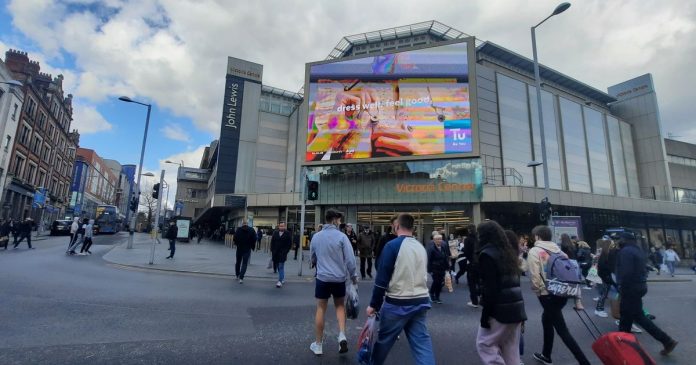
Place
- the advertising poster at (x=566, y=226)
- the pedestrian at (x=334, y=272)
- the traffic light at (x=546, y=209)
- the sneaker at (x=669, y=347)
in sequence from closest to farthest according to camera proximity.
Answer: the pedestrian at (x=334, y=272), the sneaker at (x=669, y=347), the traffic light at (x=546, y=209), the advertising poster at (x=566, y=226)

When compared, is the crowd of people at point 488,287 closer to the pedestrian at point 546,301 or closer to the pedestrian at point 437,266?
the pedestrian at point 546,301

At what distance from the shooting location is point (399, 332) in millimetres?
3377

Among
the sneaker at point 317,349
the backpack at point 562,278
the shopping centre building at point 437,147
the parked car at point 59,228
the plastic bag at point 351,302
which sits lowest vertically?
the sneaker at point 317,349

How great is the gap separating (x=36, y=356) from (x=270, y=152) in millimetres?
37751

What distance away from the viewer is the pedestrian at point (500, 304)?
11.2 feet

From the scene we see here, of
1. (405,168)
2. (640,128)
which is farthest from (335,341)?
(640,128)

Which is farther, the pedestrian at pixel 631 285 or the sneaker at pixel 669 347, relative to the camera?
the pedestrian at pixel 631 285

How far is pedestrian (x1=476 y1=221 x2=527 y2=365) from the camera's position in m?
3.43

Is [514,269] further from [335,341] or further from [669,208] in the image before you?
[669,208]

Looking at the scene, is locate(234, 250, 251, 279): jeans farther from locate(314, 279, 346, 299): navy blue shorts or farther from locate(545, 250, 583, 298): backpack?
locate(545, 250, 583, 298): backpack

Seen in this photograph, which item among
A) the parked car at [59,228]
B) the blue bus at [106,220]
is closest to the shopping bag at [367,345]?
the parked car at [59,228]

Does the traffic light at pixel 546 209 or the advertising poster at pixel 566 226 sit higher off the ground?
the traffic light at pixel 546 209

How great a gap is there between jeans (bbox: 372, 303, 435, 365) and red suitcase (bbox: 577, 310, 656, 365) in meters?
1.69

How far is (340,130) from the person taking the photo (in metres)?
29.2
